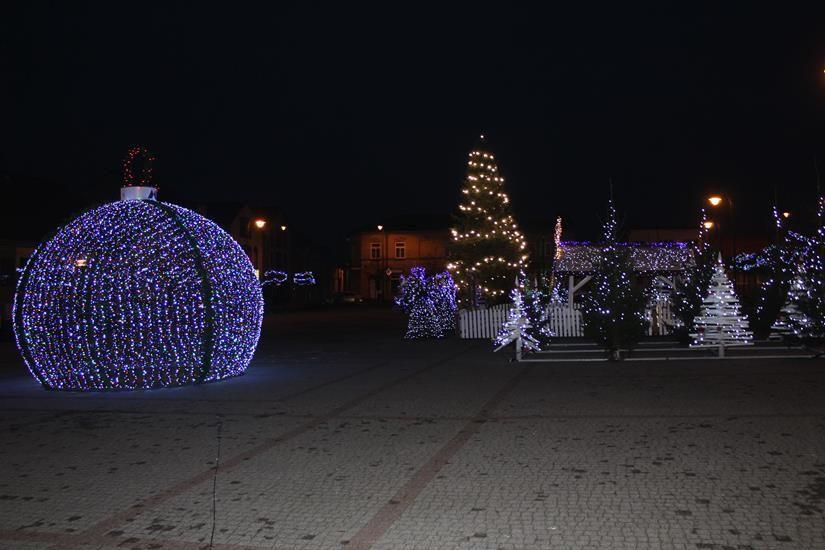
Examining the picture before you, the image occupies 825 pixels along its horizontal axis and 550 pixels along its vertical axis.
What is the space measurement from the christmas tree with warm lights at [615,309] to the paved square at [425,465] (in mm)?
3033

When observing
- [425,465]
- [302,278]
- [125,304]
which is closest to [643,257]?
[125,304]

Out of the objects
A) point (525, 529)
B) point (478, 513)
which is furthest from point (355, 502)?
point (525, 529)

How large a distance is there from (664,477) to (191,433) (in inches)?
213

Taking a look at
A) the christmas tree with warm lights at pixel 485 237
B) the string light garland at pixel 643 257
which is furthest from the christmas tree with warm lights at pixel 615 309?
the christmas tree with warm lights at pixel 485 237

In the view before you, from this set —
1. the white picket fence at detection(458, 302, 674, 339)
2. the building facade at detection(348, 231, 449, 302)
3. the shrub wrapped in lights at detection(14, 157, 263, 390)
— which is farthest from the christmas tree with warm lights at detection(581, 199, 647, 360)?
the building facade at detection(348, 231, 449, 302)

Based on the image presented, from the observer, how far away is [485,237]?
3222cm

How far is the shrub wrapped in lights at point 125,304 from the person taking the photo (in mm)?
12648

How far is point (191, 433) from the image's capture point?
9.19 meters

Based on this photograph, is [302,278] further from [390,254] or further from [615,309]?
[615,309]

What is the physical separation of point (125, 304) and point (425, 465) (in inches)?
284

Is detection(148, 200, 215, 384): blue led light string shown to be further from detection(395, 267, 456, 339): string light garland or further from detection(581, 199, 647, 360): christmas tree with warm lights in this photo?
detection(395, 267, 456, 339): string light garland

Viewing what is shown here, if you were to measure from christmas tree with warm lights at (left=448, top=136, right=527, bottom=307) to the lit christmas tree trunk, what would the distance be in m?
15.0

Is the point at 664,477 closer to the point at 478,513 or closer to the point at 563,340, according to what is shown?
the point at 478,513

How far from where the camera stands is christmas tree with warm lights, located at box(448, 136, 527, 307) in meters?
32.3
